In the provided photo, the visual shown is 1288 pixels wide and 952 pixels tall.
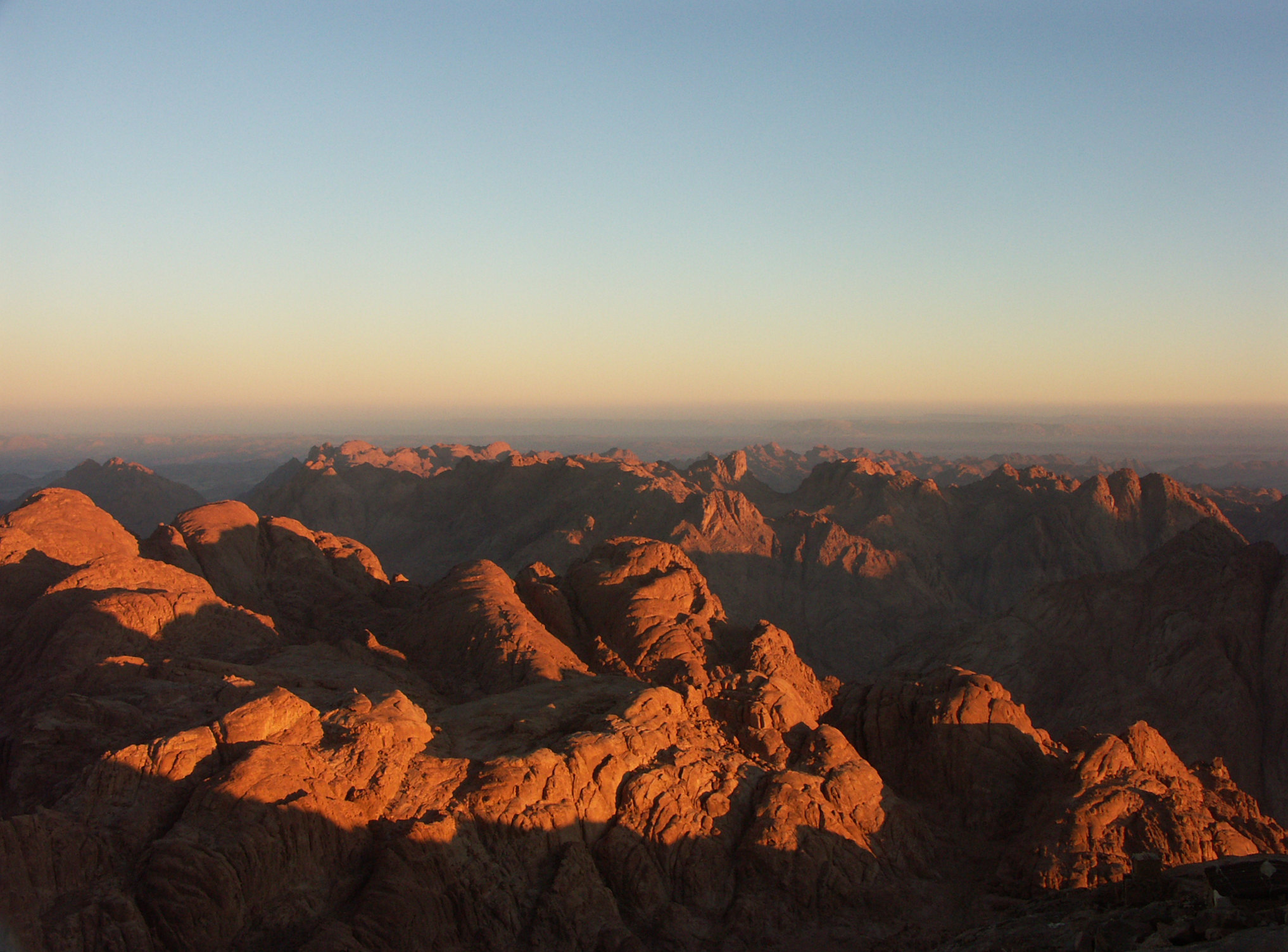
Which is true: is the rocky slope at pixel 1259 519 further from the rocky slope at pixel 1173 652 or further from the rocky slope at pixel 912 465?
the rocky slope at pixel 912 465

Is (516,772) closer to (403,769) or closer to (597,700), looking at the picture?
(403,769)

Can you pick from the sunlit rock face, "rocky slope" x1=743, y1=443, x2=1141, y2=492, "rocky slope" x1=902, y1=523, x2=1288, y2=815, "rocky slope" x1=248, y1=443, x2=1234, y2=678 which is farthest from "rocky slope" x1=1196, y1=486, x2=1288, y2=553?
the sunlit rock face

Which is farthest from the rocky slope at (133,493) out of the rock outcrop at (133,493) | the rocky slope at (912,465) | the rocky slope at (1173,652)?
the rocky slope at (912,465)

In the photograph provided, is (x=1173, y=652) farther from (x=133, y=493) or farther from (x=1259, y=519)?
(x=133, y=493)

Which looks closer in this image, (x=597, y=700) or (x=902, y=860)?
(x=902, y=860)

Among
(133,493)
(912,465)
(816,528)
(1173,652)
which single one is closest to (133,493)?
(133,493)

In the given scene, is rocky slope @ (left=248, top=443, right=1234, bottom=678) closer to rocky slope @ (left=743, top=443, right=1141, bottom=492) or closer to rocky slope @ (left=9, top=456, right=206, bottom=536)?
rocky slope @ (left=9, top=456, right=206, bottom=536)

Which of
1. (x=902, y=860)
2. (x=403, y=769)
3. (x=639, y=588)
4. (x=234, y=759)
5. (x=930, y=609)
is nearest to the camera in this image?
(x=234, y=759)

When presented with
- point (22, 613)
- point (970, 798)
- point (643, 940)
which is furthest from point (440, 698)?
point (970, 798)
